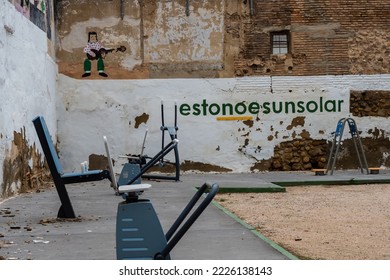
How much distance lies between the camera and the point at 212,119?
763 inches

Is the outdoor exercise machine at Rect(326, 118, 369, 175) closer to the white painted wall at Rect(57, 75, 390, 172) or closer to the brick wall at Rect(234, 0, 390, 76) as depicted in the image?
the white painted wall at Rect(57, 75, 390, 172)

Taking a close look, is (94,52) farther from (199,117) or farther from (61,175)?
(61,175)

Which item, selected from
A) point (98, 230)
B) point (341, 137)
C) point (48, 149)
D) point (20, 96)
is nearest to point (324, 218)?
point (98, 230)

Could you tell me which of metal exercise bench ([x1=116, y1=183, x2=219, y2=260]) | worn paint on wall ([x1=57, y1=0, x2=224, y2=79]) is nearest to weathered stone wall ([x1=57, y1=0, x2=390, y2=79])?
worn paint on wall ([x1=57, y1=0, x2=224, y2=79])

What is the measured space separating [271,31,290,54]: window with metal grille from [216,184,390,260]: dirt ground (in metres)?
4.77

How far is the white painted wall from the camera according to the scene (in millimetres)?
19125

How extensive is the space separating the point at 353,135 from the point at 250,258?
1274cm

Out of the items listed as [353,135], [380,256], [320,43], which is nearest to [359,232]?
[380,256]

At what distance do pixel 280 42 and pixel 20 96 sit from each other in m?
7.84

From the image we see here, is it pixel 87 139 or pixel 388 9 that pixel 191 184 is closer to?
pixel 87 139

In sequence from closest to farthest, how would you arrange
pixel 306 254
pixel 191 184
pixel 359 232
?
1. pixel 306 254
2. pixel 359 232
3. pixel 191 184

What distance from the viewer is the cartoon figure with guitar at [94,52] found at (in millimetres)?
19141

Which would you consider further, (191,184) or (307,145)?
(307,145)
